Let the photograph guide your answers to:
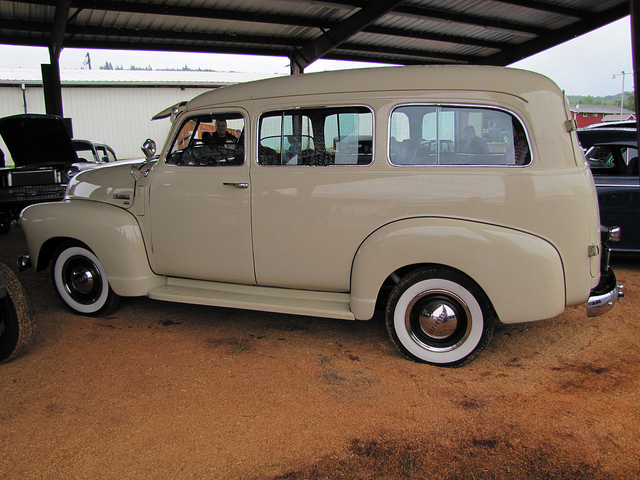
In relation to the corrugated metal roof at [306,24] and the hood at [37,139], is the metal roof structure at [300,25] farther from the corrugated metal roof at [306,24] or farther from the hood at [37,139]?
the hood at [37,139]

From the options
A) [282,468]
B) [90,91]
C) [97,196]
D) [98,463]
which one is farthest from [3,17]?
[90,91]

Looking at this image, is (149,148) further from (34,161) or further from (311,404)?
(34,161)

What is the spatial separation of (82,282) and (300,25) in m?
7.56

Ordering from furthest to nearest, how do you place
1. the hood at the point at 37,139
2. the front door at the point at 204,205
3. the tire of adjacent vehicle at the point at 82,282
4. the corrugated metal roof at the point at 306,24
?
the corrugated metal roof at the point at 306,24
the hood at the point at 37,139
the tire of adjacent vehicle at the point at 82,282
the front door at the point at 204,205

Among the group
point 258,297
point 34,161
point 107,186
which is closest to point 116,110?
point 34,161

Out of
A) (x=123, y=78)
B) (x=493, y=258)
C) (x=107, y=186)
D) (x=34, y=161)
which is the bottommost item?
(x=493, y=258)

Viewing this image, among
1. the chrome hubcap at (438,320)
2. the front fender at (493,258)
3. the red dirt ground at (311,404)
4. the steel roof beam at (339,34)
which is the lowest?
the red dirt ground at (311,404)

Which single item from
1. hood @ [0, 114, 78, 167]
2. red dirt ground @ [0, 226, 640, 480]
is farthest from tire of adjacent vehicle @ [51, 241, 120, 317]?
hood @ [0, 114, 78, 167]

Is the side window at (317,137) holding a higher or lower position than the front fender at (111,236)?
higher

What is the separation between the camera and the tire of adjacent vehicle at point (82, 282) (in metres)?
4.41

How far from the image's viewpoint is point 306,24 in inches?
389

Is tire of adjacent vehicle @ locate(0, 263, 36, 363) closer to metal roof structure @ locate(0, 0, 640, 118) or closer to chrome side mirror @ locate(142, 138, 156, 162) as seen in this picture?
chrome side mirror @ locate(142, 138, 156, 162)

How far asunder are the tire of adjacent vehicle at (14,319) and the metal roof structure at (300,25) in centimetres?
634

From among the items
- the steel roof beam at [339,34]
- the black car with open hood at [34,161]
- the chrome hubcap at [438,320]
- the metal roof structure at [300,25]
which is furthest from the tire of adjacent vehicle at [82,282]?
the steel roof beam at [339,34]
